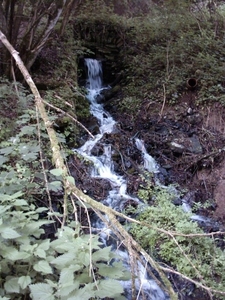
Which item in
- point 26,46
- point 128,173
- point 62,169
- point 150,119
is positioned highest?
point 26,46

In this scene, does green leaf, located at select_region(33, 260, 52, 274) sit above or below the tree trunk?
below

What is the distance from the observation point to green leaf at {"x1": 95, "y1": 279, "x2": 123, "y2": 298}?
150 cm

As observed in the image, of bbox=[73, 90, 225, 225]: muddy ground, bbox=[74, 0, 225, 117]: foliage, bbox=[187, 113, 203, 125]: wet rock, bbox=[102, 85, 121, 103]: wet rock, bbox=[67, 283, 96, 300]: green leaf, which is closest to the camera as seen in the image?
bbox=[67, 283, 96, 300]: green leaf

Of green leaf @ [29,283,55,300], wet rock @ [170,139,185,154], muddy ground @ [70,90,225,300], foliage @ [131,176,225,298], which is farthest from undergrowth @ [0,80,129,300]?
wet rock @ [170,139,185,154]

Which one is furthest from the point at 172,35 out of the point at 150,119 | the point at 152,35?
the point at 150,119

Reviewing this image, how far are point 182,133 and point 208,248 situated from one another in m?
3.12

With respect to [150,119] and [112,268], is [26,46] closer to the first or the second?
[150,119]

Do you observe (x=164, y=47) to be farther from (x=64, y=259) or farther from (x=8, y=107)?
(x=64, y=259)

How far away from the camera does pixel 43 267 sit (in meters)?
1.71

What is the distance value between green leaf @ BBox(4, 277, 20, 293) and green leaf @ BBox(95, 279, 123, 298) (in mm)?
524

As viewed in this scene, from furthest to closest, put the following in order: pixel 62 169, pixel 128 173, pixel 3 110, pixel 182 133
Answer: pixel 182 133, pixel 128 173, pixel 3 110, pixel 62 169

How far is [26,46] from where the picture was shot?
5.91 metres

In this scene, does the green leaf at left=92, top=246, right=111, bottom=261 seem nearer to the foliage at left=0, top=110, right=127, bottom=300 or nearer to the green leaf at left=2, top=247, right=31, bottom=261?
the foliage at left=0, top=110, right=127, bottom=300

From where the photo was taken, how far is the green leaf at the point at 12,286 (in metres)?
1.74
